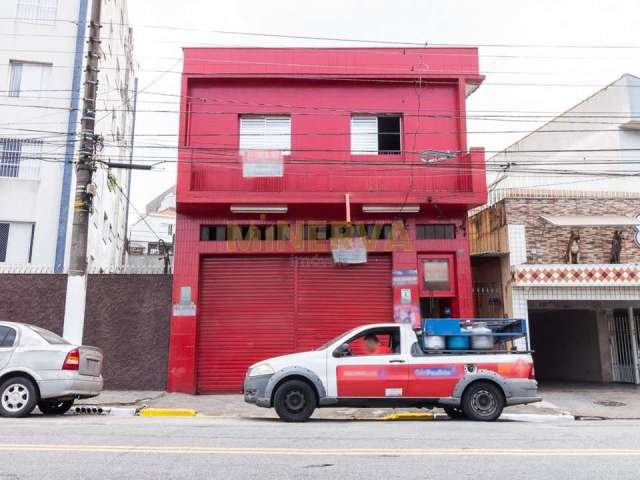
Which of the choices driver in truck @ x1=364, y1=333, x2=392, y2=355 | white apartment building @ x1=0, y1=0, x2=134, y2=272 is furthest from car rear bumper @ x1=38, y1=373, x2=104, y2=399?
white apartment building @ x1=0, y1=0, x2=134, y2=272

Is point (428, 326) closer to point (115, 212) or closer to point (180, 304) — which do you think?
point (180, 304)

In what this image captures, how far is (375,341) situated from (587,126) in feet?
61.4

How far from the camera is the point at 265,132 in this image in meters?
15.8

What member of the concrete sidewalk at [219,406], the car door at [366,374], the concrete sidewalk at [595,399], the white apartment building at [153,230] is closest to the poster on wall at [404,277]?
the concrete sidewalk at [219,406]

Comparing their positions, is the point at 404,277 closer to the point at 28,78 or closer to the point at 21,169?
the point at 21,169

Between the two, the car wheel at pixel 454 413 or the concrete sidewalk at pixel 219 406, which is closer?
the car wheel at pixel 454 413

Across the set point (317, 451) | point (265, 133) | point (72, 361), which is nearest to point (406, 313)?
point (265, 133)

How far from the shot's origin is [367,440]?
7246 mm

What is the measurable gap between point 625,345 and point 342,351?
11.0 m

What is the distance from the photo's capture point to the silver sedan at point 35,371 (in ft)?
31.5

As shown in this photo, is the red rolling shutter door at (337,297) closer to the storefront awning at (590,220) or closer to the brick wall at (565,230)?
the brick wall at (565,230)

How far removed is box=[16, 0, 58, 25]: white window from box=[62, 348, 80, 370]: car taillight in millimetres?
14012

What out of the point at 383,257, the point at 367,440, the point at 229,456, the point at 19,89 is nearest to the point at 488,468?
the point at 367,440

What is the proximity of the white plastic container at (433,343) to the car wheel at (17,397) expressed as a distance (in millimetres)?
6543
